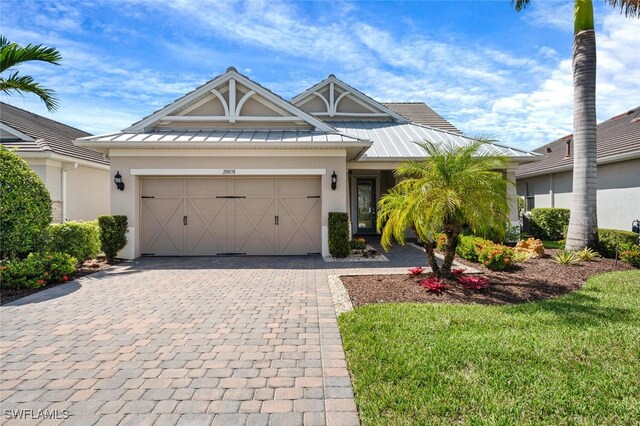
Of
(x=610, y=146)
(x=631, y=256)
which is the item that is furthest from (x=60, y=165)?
(x=610, y=146)

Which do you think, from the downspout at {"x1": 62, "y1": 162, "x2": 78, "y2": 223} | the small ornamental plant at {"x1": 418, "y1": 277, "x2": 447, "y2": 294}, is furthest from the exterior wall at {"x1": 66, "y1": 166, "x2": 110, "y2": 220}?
the small ornamental plant at {"x1": 418, "y1": 277, "x2": 447, "y2": 294}

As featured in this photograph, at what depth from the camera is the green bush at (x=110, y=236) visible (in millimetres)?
9711

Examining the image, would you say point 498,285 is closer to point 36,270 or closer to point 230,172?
point 230,172

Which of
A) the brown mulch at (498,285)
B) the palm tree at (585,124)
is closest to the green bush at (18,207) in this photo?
the brown mulch at (498,285)

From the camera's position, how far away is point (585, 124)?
8.92m

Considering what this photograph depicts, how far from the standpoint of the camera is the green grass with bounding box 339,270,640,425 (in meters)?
2.75

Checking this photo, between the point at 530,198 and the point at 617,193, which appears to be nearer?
the point at 617,193

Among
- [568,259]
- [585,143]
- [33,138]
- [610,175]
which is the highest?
[33,138]

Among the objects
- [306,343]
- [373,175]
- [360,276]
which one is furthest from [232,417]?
[373,175]

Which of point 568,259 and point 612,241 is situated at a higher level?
point 612,241

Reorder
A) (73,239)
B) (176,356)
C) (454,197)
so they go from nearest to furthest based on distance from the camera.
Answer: (176,356), (454,197), (73,239)

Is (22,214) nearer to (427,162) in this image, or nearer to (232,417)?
(232,417)

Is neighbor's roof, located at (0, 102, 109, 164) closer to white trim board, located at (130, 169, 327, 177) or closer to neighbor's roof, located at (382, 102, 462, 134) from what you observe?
white trim board, located at (130, 169, 327, 177)

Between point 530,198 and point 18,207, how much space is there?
2256cm
